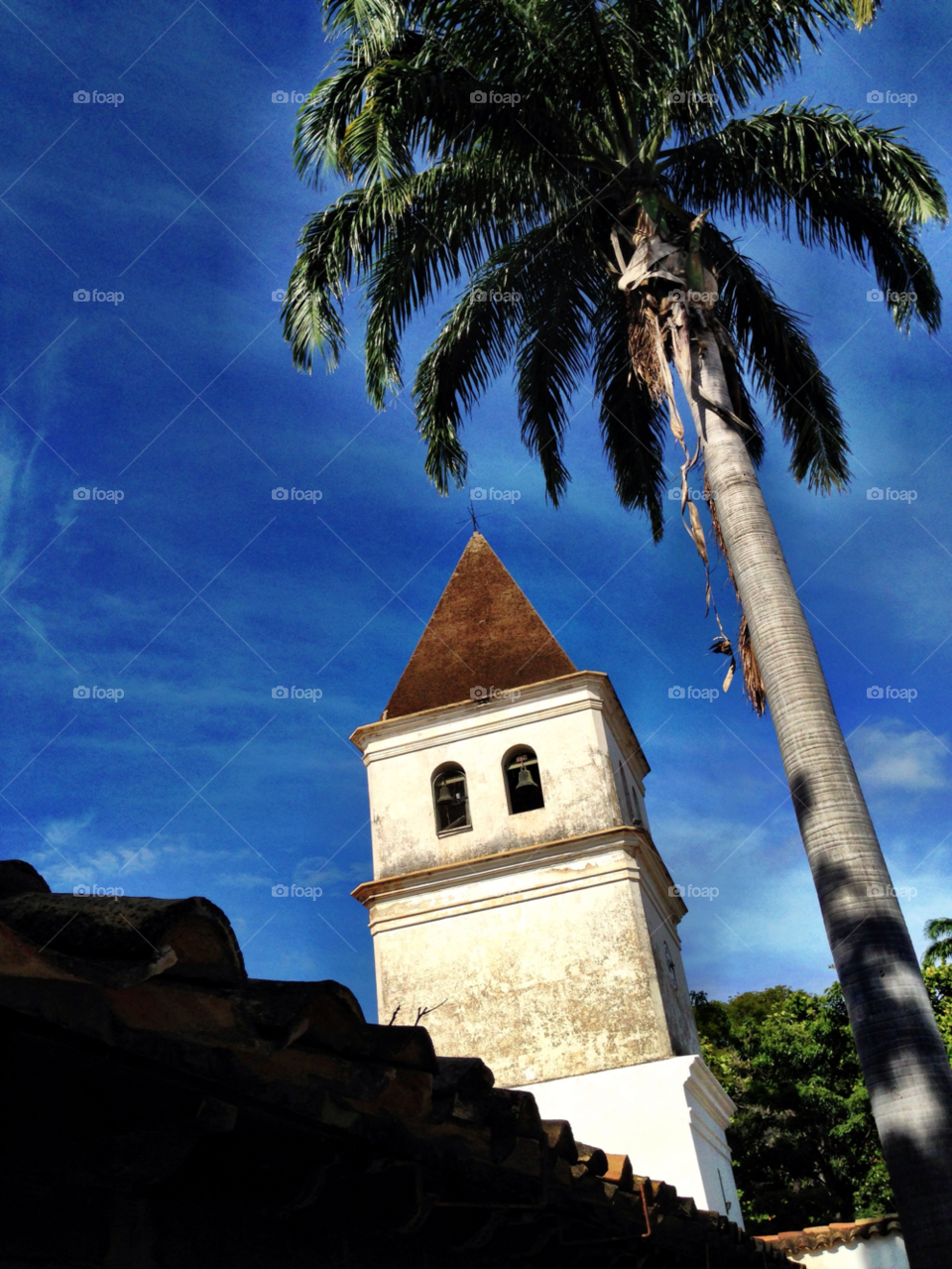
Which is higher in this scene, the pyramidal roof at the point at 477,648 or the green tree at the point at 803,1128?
the pyramidal roof at the point at 477,648

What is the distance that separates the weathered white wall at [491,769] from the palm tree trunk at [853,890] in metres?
8.72

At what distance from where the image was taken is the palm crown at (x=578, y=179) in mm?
9039

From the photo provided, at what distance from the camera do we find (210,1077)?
6.43 ft

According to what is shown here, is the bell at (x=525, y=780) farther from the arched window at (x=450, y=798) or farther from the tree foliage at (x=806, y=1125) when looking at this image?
the tree foliage at (x=806, y=1125)

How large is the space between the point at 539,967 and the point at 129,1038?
13.9 meters

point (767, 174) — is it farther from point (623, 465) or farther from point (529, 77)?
point (623, 465)

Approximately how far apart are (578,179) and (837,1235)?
14.5 meters

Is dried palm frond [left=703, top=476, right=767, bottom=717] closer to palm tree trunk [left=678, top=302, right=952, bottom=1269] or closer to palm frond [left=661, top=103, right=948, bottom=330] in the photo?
palm tree trunk [left=678, top=302, right=952, bottom=1269]

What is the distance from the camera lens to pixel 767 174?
966cm

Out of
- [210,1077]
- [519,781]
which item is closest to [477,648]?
[519,781]

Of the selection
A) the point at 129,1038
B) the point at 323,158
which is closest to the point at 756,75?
the point at 323,158

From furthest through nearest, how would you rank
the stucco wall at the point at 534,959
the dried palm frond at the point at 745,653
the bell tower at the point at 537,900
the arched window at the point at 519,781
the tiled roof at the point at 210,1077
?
the arched window at the point at 519,781 → the stucco wall at the point at 534,959 → the bell tower at the point at 537,900 → the dried palm frond at the point at 745,653 → the tiled roof at the point at 210,1077

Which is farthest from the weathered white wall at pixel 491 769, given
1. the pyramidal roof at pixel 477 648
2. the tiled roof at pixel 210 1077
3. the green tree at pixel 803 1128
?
the tiled roof at pixel 210 1077

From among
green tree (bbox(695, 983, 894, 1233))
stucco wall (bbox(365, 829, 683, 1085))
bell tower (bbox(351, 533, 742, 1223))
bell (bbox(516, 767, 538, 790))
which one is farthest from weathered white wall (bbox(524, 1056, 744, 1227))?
green tree (bbox(695, 983, 894, 1233))
